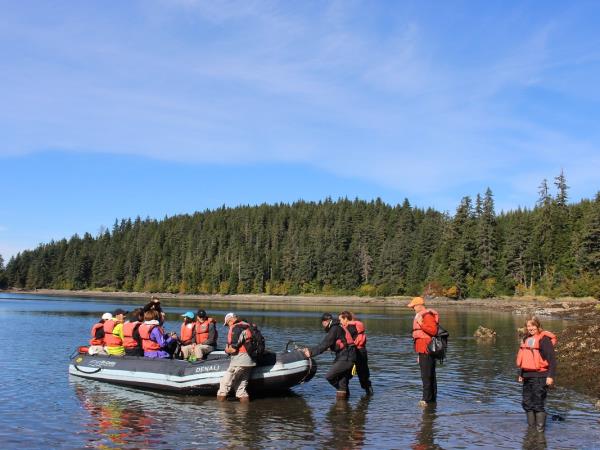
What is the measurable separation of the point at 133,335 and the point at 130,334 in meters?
0.09

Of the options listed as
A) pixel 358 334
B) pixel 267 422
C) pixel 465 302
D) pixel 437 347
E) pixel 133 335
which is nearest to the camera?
pixel 267 422

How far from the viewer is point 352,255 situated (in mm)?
137875

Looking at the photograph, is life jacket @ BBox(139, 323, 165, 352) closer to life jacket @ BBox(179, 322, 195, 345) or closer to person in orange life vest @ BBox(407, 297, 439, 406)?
life jacket @ BBox(179, 322, 195, 345)

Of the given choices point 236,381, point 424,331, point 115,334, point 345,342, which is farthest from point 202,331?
point 424,331

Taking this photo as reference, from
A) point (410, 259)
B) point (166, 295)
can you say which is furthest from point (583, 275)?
point (166, 295)

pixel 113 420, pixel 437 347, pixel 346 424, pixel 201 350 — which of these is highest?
pixel 437 347

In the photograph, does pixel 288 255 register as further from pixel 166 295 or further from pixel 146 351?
pixel 146 351

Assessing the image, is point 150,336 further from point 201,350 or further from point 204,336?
point 204,336

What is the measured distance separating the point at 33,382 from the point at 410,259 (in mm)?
108665

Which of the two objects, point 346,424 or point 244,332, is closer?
point 346,424

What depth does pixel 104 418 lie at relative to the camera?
44.9 feet

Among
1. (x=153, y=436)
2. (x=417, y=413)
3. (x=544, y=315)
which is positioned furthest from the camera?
(x=544, y=315)

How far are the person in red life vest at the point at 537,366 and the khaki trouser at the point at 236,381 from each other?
260 inches

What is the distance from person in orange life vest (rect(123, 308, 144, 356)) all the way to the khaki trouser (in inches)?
143
